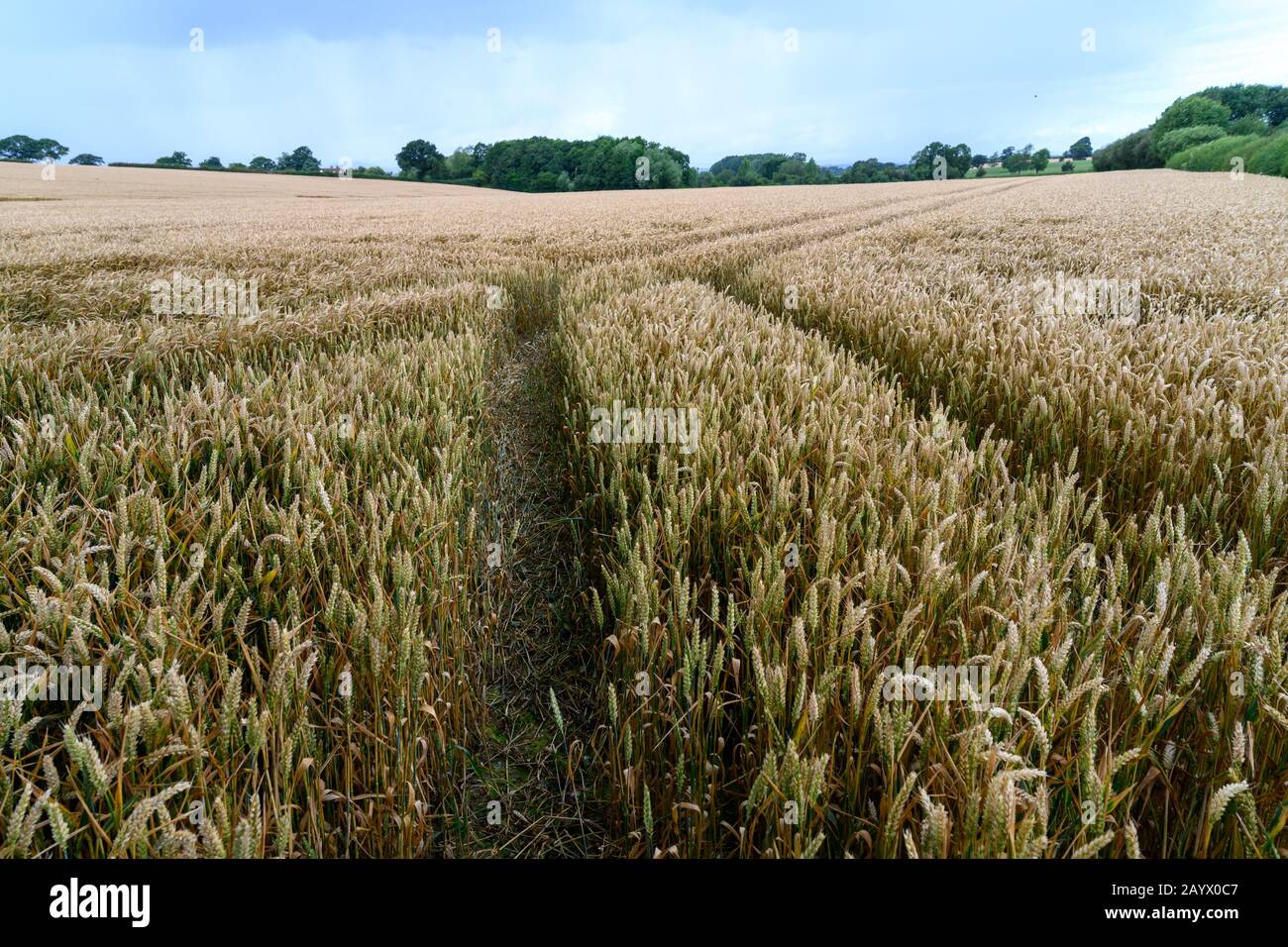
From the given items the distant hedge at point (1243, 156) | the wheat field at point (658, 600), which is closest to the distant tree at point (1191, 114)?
the distant hedge at point (1243, 156)

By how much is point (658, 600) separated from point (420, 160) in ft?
291

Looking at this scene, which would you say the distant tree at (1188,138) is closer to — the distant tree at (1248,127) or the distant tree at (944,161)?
the distant tree at (1248,127)

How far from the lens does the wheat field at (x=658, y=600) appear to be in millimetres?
1069

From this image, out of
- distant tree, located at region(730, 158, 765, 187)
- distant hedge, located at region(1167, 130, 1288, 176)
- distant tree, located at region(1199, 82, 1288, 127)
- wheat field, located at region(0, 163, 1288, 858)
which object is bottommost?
wheat field, located at region(0, 163, 1288, 858)

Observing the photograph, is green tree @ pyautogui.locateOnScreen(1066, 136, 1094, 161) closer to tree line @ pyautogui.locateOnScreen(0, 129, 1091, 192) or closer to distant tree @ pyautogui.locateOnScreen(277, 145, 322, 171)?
tree line @ pyautogui.locateOnScreen(0, 129, 1091, 192)

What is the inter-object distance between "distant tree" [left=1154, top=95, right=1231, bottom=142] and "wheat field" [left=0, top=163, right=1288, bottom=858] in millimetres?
90812

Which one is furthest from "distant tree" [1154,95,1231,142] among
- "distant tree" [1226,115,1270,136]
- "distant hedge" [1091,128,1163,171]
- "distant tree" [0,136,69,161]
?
"distant tree" [0,136,69,161]

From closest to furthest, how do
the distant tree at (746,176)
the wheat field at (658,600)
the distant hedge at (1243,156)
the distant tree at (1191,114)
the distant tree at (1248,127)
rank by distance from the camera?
the wheat field at (658,600)
the distant hedge at (1243,156)
the distant tree at (1248,127)
the distant tree at (1191,114)
the distant tree at (746,176)

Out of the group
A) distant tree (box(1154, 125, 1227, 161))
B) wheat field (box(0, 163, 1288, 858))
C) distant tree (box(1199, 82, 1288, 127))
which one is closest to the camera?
wheat field (box(0, 163, 1288, 858))

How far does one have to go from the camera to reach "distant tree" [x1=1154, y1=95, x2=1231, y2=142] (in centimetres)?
6869

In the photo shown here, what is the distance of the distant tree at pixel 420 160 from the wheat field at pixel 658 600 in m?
84.0

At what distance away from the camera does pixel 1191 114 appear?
6981 centimetres
